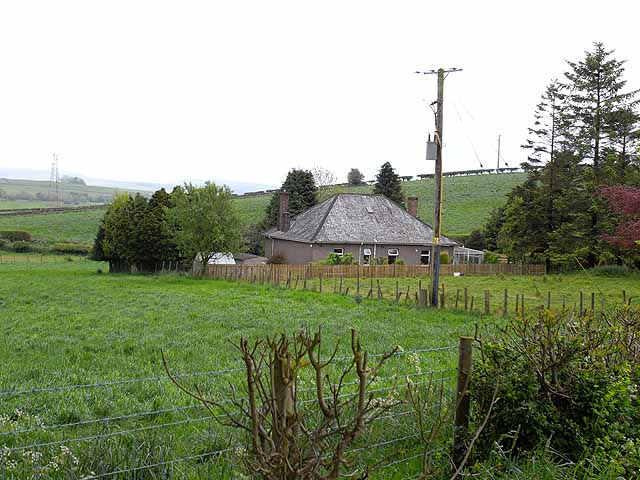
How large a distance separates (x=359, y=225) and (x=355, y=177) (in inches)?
2125

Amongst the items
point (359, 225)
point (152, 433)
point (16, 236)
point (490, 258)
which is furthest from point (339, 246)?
point (16, 236)

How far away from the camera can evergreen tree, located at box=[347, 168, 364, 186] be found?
9631 centimetres

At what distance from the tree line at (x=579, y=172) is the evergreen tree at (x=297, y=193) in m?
23.1

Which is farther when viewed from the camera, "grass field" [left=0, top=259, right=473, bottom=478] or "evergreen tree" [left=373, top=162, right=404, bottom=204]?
"evergreen tree" [left=373, top=162, right=404, bottom=204]

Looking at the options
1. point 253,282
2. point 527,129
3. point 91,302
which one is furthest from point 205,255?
point 527,129

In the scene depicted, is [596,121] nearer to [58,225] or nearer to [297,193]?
[297,193]

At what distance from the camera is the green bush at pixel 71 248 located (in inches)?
2327

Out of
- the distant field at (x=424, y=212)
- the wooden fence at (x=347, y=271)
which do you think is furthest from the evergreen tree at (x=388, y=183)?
the wooden fence at (x=347, y=271)

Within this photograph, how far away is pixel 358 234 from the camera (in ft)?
141

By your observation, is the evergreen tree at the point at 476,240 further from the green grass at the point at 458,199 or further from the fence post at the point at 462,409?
the fence post at the point at 462,409

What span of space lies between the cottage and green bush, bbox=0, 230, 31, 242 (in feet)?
101

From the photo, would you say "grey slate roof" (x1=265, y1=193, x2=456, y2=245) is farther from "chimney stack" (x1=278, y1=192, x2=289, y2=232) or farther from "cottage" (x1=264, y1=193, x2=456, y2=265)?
"chimney stack" (x1=278, y1=192, x2=289, y2=232)

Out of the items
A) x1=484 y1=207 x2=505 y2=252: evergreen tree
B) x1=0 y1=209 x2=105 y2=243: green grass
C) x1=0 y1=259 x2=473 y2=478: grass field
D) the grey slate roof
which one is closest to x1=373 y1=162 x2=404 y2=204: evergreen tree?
x1=484 y1=207 x2=505 y2=252: evergreen tree

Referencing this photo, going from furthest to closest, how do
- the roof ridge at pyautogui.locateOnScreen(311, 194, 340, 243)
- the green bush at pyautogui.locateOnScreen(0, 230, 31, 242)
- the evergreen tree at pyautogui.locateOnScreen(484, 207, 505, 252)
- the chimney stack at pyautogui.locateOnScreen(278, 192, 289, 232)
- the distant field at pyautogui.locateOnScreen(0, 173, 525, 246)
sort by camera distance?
1. the distant field at pyautogui.locateOnScreen(0, 173, 525, 246)
2. the green bush at pyautogui.locateOnScreen(0, 230, 31, 242)
3. the evergreen tree at pyautogui.locateOnScreen(484, 207, 505, 252)
4. the chimney stack at pyautogui.locateOnScreen(278, 192, 289, 232)
5. the roof ridge at pyautogui.locateOnScreen(311, 194, 340, 243)
